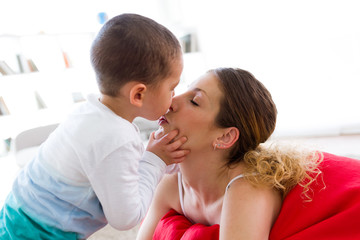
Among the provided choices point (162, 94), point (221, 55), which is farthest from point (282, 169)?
point (221, 55)

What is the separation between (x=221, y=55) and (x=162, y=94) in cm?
285

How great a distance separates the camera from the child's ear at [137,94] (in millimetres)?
1068

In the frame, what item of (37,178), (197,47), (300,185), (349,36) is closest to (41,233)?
(37,178)

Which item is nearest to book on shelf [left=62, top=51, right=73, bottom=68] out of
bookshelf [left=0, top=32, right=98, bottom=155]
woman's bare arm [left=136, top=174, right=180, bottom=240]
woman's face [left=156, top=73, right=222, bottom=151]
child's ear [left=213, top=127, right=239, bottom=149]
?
bookshelf [left=0, top=32, right=98, bottom=155]

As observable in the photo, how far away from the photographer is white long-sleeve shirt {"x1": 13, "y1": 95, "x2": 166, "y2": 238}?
3.41ft

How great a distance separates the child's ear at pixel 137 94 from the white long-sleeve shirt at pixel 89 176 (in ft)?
0.25

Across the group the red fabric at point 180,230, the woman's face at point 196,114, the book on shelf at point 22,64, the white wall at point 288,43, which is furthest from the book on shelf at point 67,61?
the woman's face at point 196,114

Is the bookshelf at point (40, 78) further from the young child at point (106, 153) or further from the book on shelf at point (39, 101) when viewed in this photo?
the young child at point (106, 153)

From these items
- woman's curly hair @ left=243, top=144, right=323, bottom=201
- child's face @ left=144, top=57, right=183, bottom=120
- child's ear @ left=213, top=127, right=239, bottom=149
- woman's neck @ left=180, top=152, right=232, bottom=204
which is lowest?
woman's neck @ left=180, top=152, right=232, bottom=204

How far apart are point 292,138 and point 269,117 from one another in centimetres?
191

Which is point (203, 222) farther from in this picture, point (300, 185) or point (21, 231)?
point (21, 231)

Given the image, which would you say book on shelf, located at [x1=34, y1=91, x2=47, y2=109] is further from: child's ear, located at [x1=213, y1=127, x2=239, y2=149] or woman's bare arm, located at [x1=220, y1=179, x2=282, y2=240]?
woman's bare arm, located at [x1=220, y1=179, x2=282, y2=240]

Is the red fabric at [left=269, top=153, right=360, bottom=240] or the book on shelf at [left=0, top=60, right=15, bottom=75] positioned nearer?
the red fabric at [left=269, top=153, right=360, bottom=240]

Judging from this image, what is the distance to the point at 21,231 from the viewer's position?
3.68 ft
